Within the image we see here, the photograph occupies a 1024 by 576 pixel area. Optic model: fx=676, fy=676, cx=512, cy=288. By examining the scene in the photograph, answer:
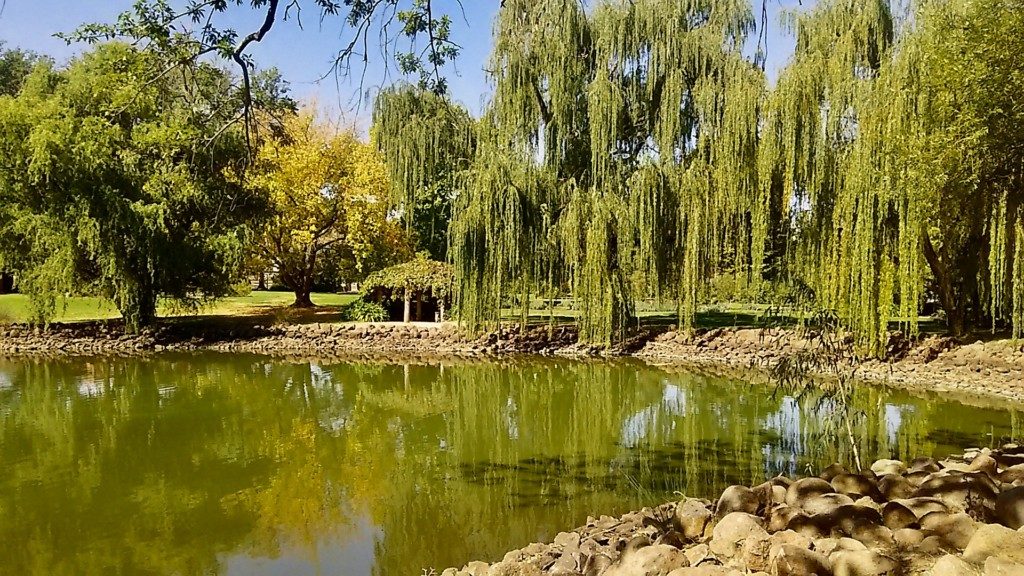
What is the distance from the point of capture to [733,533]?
356 cm

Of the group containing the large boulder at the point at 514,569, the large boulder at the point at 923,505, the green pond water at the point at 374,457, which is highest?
the large boulder at the point at 923,505

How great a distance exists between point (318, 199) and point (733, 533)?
20022 mm

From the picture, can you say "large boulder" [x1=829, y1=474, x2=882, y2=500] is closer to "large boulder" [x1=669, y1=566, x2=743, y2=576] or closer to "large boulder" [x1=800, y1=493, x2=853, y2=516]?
"large boulder" [x1=800, y1=493, x2=853, y2=516]

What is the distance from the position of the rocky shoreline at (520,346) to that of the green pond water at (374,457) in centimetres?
129

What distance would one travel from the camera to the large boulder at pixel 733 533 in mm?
3422

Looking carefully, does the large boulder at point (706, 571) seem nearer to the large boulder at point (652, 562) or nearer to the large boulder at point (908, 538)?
the large boulder at point (652, 562)

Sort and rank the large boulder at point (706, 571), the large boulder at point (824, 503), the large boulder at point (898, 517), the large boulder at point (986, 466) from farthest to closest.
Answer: the large boulder at point (986, 466) → the large boulder at point (824, 503) → the large boulder at point (898, 517) → the large boulder at point (706, 571)

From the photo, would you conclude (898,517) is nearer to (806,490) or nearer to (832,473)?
(806,490)

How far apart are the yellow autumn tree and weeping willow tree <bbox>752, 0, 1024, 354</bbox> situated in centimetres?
1256

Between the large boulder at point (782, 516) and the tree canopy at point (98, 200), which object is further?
the tree canopy at point (98, 200)

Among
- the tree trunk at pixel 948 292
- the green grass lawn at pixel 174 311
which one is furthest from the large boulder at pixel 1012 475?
the green grass lawn at pixel 174 311

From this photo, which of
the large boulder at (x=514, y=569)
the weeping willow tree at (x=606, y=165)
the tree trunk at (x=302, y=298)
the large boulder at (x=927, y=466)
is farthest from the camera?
the tree trunk at (x=302, y=298)

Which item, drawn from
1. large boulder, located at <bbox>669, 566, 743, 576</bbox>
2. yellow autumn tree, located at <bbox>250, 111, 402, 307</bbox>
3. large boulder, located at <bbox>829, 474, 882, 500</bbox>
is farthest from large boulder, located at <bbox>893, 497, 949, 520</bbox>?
yellow autumn tree, located at <bbox>250, 111, 402, 307</bbox>

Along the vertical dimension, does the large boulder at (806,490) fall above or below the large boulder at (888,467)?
above
